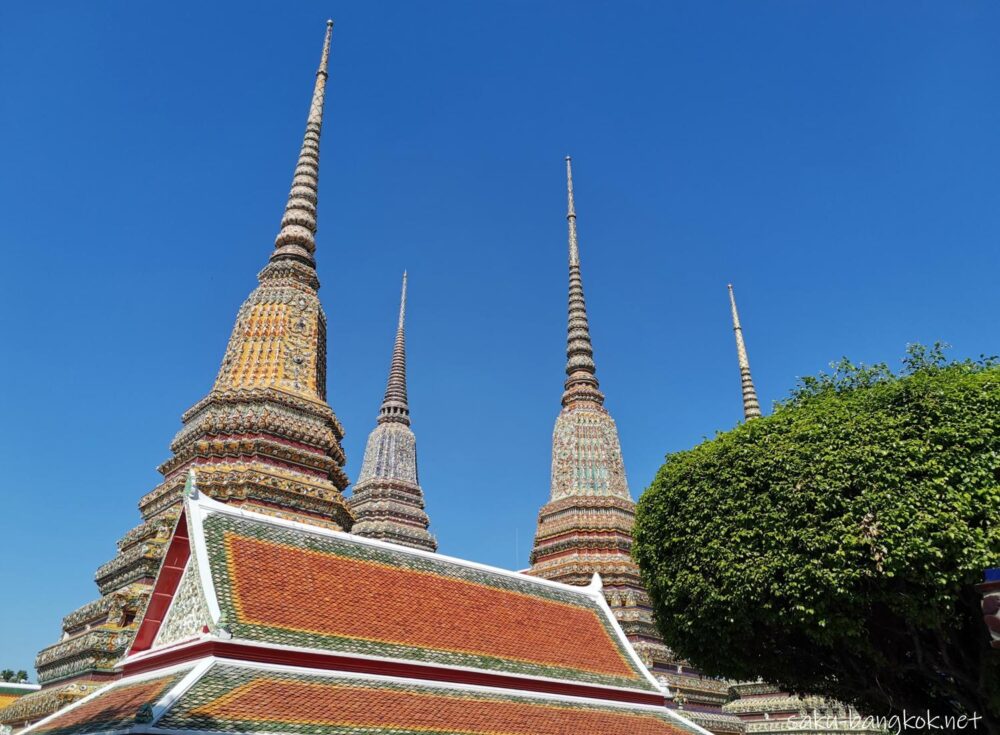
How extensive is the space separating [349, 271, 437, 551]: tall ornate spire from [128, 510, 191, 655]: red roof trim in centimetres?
1827

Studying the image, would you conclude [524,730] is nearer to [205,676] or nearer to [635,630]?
[205,676]

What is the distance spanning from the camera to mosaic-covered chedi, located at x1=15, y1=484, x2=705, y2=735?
11.2 m

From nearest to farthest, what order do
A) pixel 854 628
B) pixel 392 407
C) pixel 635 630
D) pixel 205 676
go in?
pixel 205 676, pixel 854 628, pixel 635 630, pixel 392 407

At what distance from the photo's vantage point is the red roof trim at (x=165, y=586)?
1380cm

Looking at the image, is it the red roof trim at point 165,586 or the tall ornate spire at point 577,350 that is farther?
the tall ornate spire at point 577,350

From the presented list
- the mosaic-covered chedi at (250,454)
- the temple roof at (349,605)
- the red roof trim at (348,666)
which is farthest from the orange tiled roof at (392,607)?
the mosaic-covered chedi at (250,454)

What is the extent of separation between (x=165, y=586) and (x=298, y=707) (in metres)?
4.40

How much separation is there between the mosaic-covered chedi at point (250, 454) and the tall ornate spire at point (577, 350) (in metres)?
12.6

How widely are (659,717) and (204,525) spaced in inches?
429

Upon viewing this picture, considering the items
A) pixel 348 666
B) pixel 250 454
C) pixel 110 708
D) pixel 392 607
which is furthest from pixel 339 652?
pixel 250 454

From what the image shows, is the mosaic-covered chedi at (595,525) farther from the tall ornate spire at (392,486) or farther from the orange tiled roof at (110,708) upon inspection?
the orange tiled roof at (110,708)

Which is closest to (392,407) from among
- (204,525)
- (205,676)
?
(204,525)

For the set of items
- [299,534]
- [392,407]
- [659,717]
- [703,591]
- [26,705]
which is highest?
[392,407]

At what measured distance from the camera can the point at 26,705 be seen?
1631 centimetres
